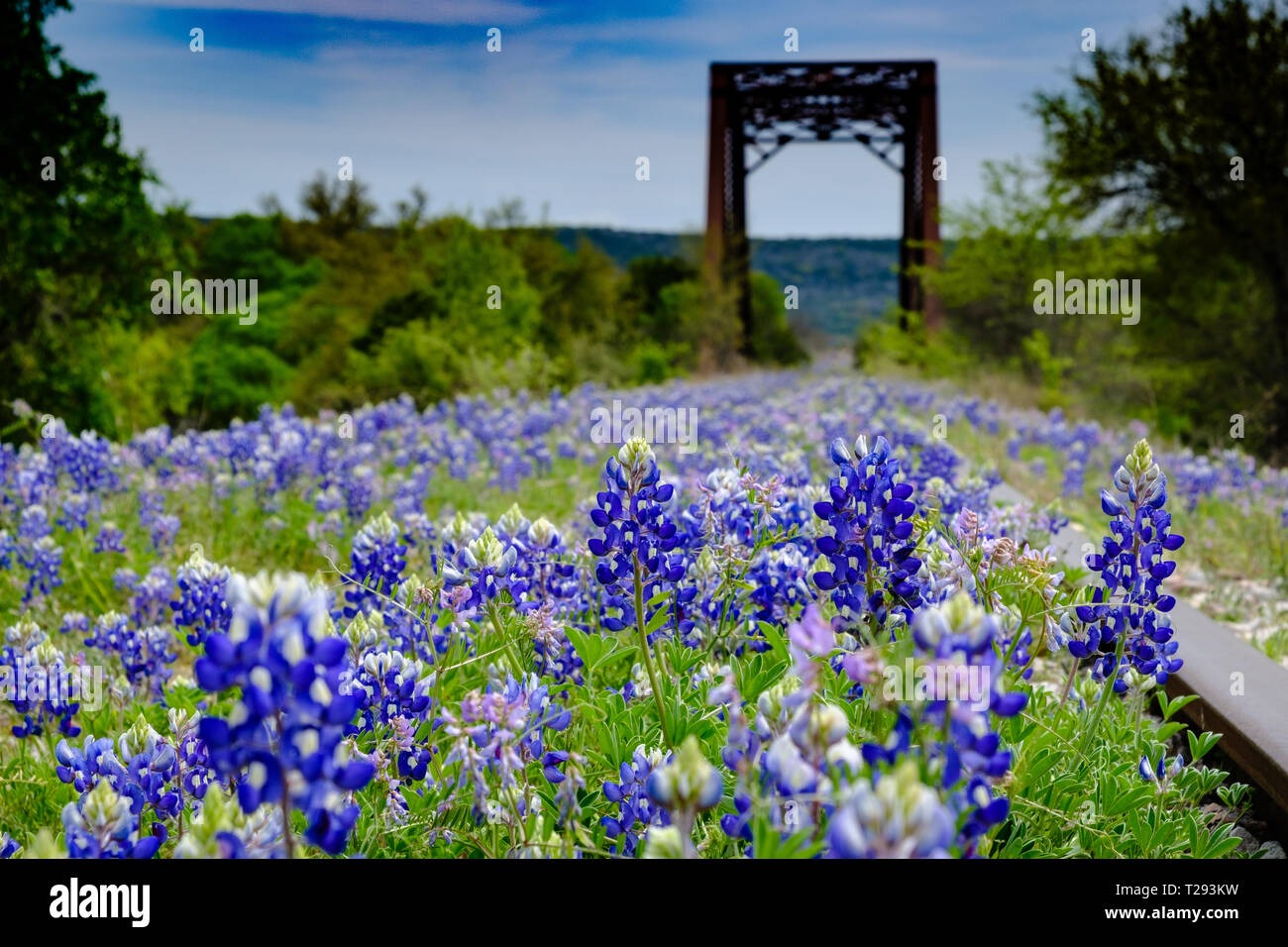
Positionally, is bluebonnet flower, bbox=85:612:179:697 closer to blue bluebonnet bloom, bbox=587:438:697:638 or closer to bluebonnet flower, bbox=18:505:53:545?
bluebonnet flower, bbox=18:505:53:545

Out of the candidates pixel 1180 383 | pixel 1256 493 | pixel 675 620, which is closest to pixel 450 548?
pixel 675 620

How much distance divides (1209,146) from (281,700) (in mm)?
17361

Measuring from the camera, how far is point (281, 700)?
1156mm

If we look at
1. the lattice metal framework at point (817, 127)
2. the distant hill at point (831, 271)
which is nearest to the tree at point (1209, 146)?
the lattice metal framework at point (817, 127)

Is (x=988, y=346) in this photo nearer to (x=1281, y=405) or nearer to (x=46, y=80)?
(x=1281, y=405)

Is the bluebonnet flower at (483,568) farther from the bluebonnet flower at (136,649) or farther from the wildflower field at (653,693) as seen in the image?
the bluebonnet flower at (136,649)

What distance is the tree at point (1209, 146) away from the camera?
1448 centimetres

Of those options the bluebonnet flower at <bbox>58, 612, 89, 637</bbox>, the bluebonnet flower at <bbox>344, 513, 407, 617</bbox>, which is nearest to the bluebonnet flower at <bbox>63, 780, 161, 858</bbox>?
the bluebonnet flower at <bbox>344, 513, 407, 617</bbox>

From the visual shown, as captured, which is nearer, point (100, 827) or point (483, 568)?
point (100, 827)

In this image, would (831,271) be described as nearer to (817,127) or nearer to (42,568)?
(817,127)

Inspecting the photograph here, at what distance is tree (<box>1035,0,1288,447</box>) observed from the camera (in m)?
Answer: 14.5

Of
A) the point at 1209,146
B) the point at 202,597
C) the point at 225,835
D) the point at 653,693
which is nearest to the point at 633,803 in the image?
the point at 653,693

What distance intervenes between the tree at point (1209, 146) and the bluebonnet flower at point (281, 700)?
49.0 feet

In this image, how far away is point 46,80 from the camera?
16.6 meters
